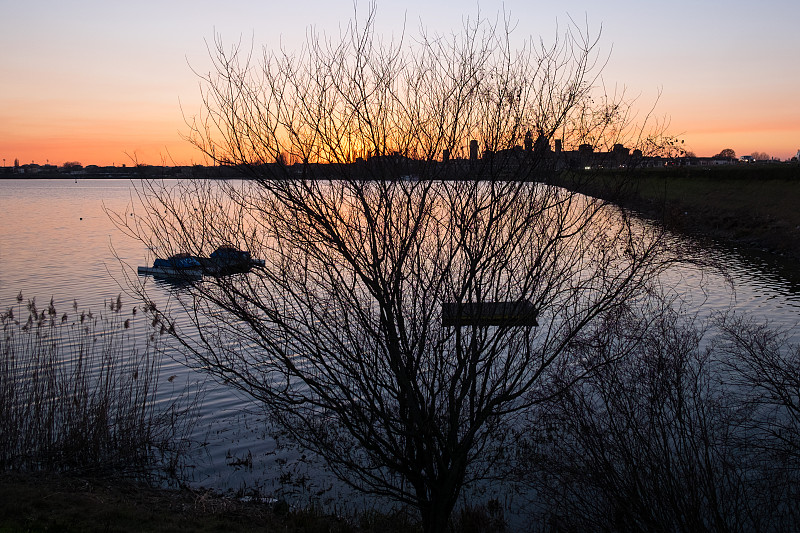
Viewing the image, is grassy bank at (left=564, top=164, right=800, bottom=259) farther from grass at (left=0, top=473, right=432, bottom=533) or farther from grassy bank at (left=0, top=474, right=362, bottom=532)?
grassy bank at (left=0, top=474, right=362, bottom=532)

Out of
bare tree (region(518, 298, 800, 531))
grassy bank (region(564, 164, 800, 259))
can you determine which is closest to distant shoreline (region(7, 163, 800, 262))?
Result: grassy bank (region(564, 164, 800, 259))

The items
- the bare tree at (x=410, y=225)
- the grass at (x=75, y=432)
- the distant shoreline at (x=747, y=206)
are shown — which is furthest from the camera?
the distant shoreline at (x=747, y=206)

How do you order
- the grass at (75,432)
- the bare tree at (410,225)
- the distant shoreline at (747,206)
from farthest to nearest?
the distant shoreline at (747,206) < the grass at (75,432) < the bare tree at (410,225)

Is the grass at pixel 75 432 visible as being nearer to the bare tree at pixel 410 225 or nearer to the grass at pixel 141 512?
the grass at pixel 141 512

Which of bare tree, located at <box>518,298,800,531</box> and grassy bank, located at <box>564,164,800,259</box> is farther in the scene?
grassy bank, located at <box>564,164,800,259</box>

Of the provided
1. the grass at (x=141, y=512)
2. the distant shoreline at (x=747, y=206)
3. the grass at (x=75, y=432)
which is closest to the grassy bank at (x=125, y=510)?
the grass at (x=141, y=512)

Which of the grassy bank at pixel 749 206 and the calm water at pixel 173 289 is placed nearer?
the calm water at pixel 173 289

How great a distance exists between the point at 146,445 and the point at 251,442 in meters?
2.17

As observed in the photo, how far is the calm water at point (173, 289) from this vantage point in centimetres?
1312

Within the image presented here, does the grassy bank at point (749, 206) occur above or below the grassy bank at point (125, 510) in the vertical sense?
above

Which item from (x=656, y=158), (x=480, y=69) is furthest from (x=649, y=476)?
(x=480, y=69)

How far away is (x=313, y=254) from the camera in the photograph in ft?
26.5

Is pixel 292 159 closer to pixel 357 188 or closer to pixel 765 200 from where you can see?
pixel 357 188

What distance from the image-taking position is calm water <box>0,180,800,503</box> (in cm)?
1312
